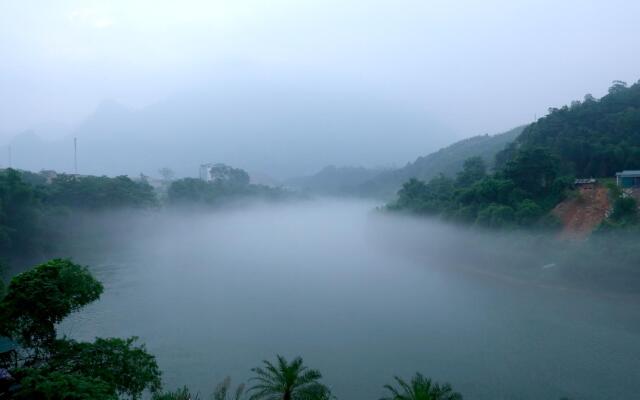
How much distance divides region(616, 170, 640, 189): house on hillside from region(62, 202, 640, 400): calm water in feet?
19.2

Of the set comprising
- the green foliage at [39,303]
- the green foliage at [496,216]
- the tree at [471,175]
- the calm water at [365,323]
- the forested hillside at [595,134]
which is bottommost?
the calm water at [365,323]

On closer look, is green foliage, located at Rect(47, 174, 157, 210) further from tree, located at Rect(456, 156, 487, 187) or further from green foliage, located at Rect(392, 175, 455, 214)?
tree, located at Rect(456, 156, 487, 187)

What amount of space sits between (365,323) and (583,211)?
32.4 feet

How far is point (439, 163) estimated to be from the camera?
4866cm

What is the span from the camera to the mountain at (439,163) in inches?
1807

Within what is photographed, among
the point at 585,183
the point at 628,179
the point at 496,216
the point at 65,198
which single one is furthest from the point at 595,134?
the point at 65,198

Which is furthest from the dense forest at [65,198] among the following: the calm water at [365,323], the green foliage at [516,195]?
the green foliage at [516,195]

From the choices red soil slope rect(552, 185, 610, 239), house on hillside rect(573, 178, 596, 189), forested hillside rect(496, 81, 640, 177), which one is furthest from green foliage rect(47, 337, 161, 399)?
forested hillside rect(496, 81, 640, 177)

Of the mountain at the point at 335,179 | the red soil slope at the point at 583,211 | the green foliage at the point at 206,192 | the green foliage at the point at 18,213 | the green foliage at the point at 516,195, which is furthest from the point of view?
the mountain at the point at 335,179

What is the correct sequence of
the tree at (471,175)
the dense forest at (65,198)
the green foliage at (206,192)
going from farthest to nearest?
the green foliage at (206,192) < the tree at (471,175) < the dense forest at (65,198)

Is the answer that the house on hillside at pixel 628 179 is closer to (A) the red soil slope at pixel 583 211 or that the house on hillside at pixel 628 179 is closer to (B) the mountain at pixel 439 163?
(A) the red soil slope at pixel 583 211

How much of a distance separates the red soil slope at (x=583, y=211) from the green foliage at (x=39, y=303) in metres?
14.9

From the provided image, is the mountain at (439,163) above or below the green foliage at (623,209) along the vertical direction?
above

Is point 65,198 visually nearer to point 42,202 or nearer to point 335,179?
point 42,202
